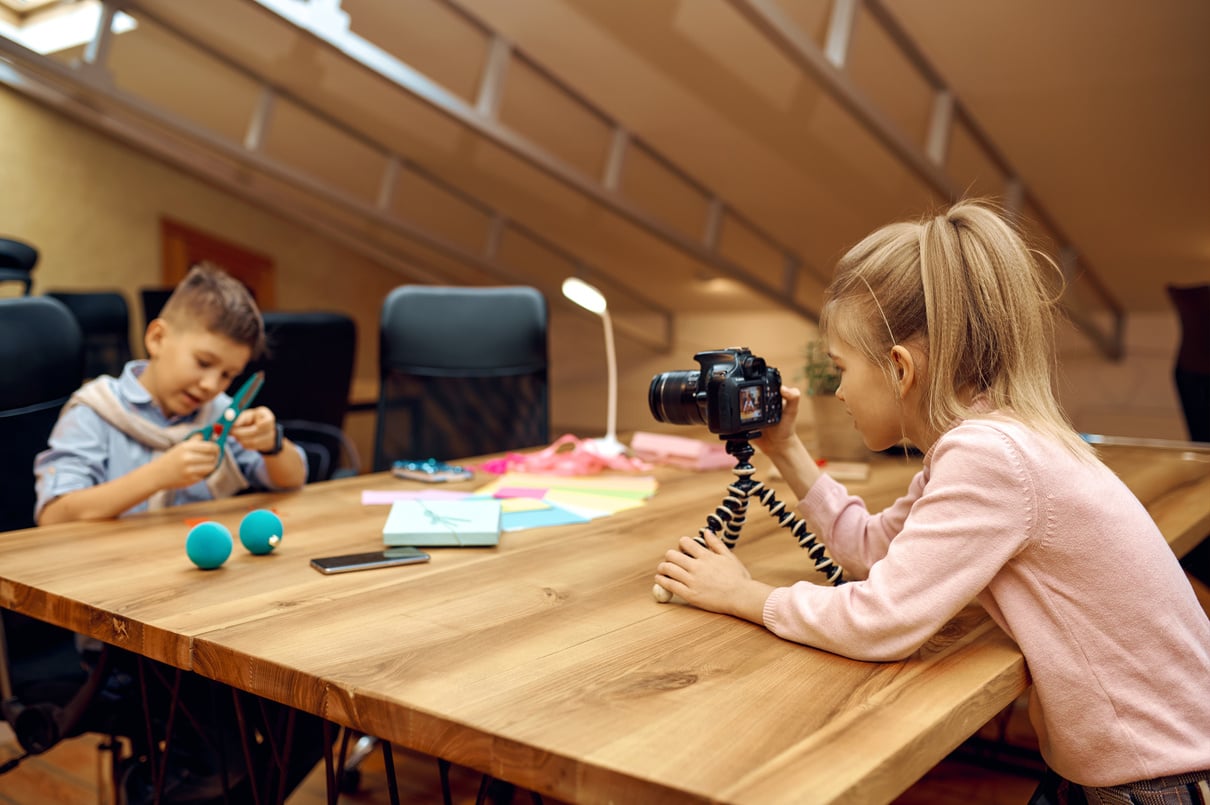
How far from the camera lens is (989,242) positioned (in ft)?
3.07

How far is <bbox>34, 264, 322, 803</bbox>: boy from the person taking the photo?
1.35m

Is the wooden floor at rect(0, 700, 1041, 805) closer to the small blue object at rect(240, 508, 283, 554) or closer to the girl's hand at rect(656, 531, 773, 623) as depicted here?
the small blue object at rect(240, 508, 283, 554)

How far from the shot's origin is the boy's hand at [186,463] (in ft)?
4.66

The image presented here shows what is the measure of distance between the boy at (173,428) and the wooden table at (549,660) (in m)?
0.12

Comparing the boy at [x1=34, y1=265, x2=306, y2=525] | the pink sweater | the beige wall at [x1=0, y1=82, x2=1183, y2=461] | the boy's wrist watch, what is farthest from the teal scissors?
the beige wall at [x1=0, y1=82, x2=1183, y2=461]

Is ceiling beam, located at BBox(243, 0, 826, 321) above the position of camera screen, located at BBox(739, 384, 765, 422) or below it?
above

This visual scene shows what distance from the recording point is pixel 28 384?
1658 millimetres

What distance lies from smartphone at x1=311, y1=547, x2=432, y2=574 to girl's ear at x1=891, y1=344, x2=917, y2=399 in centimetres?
58

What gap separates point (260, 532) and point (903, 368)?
2.53 feet

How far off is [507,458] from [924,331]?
1.17 metres

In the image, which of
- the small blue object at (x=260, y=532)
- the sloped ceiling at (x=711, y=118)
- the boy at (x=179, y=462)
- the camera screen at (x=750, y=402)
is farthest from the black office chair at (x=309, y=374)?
the camera screen at (x=750, y=402)

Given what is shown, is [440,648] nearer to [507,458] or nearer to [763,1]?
[507,458]

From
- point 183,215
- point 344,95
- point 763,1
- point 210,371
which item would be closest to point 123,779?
point 210,371

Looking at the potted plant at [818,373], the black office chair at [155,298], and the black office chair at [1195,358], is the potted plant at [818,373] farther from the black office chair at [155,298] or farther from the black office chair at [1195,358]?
the black office chair at [155,298]
